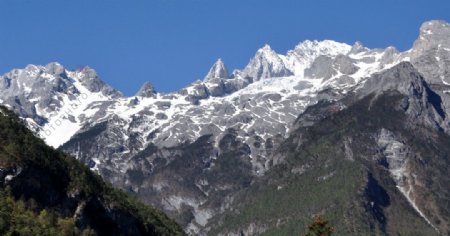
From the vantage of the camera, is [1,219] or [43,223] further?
[43,223]

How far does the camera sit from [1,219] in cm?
17738

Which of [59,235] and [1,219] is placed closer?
[1,219]

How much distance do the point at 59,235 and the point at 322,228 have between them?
227ft

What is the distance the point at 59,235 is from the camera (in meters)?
199

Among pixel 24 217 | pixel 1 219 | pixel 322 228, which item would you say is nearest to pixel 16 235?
pixel 1 219

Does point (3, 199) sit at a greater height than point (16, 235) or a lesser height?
greater

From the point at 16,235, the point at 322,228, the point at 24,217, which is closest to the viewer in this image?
the point at 322,228

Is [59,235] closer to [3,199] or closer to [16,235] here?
[3,199]

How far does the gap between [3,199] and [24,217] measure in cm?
1061

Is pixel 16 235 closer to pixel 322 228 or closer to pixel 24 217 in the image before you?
pixel 24 217

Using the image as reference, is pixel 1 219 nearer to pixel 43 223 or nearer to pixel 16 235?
pixel 16 235

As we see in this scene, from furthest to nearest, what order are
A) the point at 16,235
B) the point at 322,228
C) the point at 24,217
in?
the point at 24,217 < the point at 16,235 < the point at 322,228

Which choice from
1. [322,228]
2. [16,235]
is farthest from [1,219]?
[322,228]

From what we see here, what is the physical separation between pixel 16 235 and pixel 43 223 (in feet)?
88.2
